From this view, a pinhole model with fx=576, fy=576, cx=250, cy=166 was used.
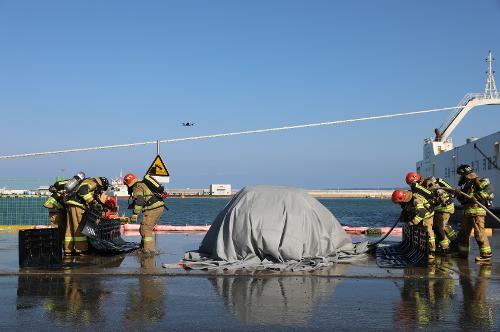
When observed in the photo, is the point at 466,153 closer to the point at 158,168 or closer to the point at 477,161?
the point at 477,161

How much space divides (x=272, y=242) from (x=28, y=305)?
433 cm

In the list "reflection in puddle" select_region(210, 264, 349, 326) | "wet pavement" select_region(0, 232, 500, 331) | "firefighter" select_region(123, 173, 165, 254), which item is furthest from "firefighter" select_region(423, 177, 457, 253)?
"firefighter" select_region(123, 173, 165, 254)

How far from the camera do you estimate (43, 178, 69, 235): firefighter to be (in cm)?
1216

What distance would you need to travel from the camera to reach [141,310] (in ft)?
21.0

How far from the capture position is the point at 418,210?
10.8 meters

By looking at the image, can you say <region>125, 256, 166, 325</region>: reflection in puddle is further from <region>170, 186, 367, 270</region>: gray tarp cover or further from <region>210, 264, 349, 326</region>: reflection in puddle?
<region>170, 186, 367, 270</region>: gray tarp cover

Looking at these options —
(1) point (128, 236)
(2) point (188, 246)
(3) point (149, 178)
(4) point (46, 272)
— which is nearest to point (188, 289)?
(4) point (46, 272)

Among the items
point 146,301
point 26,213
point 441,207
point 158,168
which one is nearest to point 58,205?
point 158,168

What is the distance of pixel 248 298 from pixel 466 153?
3524 cm

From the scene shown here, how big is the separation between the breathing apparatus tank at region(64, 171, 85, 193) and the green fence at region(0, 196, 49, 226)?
32.3 ft

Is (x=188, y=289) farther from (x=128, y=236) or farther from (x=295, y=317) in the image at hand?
(x=128, y=236)

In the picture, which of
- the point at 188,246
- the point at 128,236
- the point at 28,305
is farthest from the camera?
the point at 128,236

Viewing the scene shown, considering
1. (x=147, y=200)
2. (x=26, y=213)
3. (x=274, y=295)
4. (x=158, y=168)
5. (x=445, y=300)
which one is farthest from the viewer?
(x=26, y=213)

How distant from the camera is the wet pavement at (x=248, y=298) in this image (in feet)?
19.1
